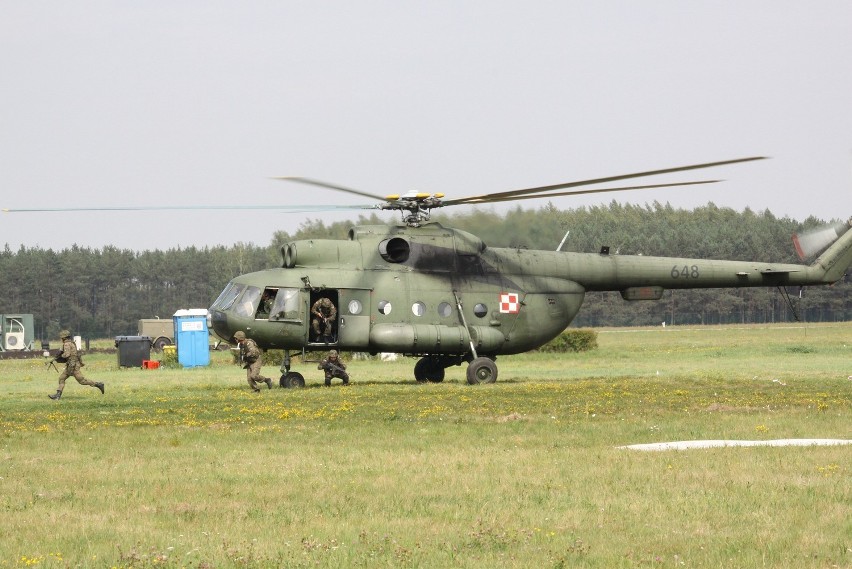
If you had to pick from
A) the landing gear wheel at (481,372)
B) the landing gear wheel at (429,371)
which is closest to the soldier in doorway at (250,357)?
the landing gear wheel at (429,371)

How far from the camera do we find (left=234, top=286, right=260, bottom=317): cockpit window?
97.9 ft

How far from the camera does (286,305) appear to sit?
98.6ft

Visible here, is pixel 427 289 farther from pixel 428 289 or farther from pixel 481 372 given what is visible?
pixel 481 372

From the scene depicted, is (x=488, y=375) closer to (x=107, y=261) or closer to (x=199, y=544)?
(x=199, y=544)

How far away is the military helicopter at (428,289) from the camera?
30.2 meters

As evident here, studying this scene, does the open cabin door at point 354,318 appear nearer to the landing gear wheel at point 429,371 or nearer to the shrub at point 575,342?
the landing gear wheel at point 429,371

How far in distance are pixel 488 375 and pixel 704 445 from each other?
1458 centimetres

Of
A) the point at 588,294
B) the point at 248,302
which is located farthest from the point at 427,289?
the point at 588,294

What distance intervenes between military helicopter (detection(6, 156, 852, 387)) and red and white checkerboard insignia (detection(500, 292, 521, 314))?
0.03 meters

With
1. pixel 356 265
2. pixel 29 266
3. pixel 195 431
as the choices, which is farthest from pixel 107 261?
pixel 195 431

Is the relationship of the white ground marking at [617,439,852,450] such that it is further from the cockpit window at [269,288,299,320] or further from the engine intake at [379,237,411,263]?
the engine intake at [379,237,411,263]

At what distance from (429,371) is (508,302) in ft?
11.3

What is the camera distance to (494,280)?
32469mm

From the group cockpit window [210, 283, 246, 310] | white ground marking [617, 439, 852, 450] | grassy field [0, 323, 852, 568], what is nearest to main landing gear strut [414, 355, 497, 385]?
grassy field [0, 323, 852, 568]
